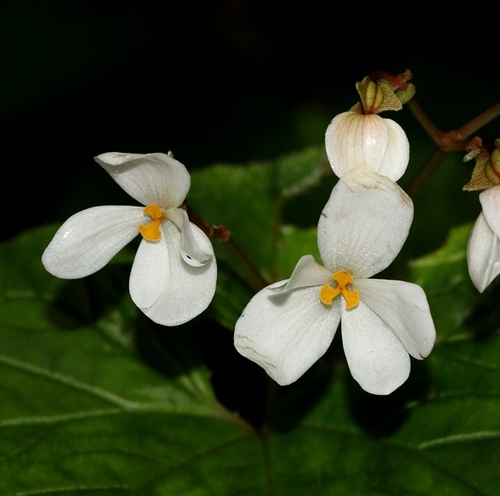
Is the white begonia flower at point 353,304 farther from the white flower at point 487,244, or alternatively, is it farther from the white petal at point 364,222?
the white flower at point 487,244

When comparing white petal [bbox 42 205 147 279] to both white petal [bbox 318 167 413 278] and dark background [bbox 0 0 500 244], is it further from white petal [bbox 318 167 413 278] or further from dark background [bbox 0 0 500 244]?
dark background [bbox 0 0 500 244]

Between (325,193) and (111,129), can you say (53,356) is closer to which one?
(325,193)

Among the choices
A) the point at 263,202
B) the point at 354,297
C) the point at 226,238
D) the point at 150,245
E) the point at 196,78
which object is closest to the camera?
the point at 354,297

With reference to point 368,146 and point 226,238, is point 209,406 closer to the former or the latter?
point 226,238

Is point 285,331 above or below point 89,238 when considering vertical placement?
below

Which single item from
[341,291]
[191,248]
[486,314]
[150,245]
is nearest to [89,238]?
[150,245]

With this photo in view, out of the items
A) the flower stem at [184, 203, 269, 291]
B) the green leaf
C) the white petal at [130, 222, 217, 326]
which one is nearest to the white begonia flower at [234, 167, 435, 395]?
the white petal at [130, 222, 217, 326]

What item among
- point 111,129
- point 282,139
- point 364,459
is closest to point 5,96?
point 111,129

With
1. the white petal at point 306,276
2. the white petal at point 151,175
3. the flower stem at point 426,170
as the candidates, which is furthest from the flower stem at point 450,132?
the white petal at point 151,175
